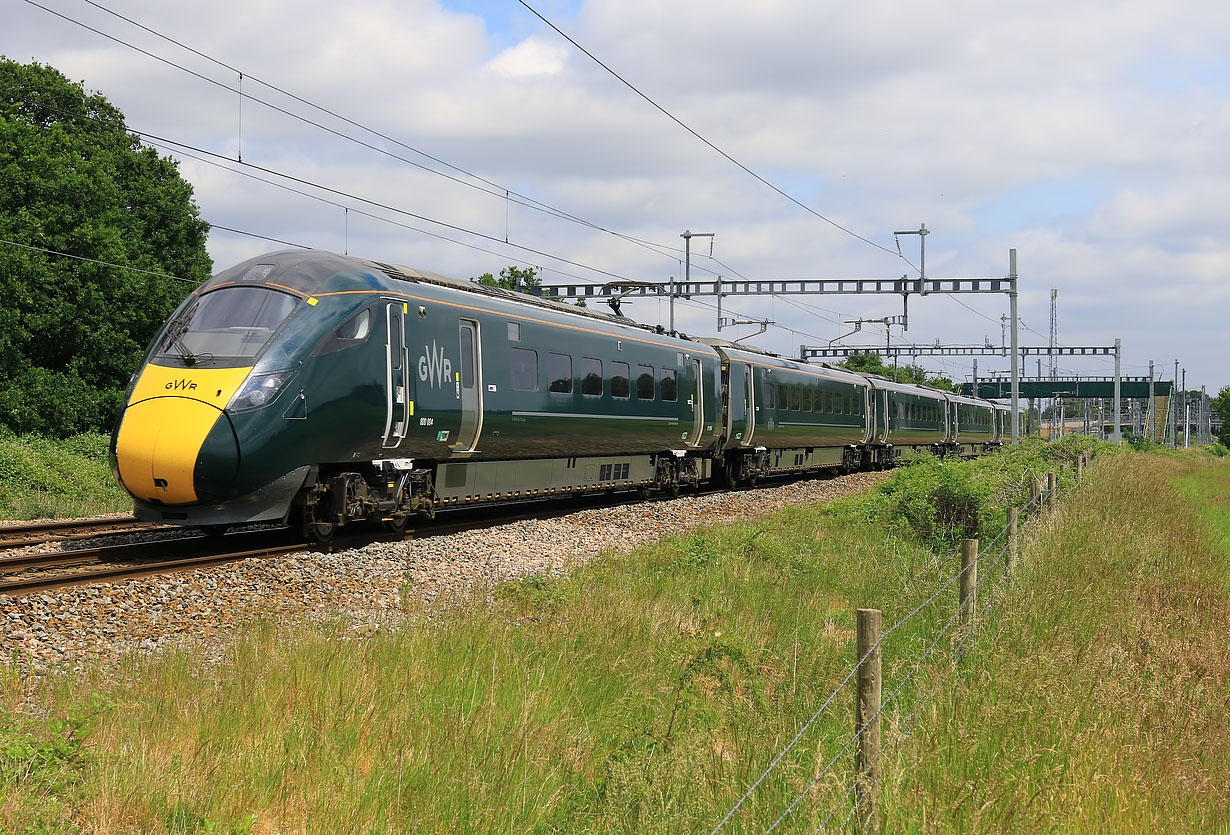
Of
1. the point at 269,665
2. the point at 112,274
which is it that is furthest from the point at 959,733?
the point at 112,274

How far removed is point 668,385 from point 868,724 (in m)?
17.4

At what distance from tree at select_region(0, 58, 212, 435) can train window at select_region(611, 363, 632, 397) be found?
61.2 ft

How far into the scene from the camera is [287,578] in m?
10.6

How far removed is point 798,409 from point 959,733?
24335 millimetres

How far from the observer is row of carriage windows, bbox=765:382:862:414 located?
27.5m

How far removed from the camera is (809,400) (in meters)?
30.2

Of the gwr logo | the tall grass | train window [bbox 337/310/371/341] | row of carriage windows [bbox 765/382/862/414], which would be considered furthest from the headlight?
row of carriage windows [bbox 765/382/862/414]

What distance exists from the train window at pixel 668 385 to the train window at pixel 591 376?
2.69 metres

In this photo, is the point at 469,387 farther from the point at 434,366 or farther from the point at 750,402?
the point at 750,402

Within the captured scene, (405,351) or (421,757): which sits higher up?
(405,351)

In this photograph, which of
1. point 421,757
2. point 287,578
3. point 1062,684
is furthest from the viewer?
point 287,578

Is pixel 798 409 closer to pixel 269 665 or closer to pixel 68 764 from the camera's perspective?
pixel 269 665

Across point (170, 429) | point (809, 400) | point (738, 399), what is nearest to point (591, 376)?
point (738, 399)

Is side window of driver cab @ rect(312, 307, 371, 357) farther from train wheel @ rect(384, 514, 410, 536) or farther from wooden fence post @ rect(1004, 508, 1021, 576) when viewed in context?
wooden fence post @ rect(1004, 508, 1021, 576)
